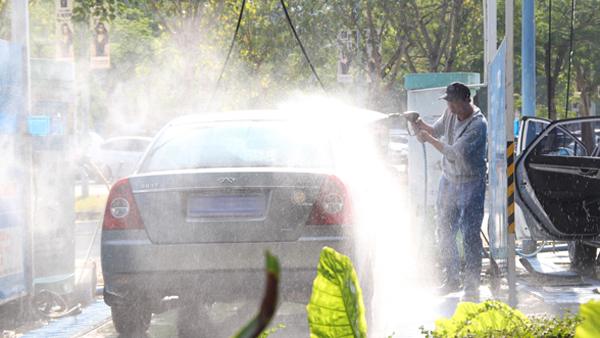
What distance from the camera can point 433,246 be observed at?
7.01 metres

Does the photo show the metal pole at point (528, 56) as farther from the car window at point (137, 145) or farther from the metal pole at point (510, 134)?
the car window at point (137, 145)

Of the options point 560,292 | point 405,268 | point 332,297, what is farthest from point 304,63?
point 332,297

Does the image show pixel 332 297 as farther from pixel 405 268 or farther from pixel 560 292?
pixel 405 268

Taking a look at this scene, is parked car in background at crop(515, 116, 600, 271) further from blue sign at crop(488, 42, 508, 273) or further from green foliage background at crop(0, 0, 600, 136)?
green foliage background at crop(0, 0, 600, 136)

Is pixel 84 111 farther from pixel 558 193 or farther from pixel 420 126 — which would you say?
pixel 558 193

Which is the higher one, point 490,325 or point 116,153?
point 490,325

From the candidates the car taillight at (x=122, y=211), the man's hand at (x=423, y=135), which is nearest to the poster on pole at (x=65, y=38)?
the man's hand at (x=423, y=135)

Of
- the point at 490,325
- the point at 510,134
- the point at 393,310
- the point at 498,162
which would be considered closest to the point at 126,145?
the point at 393,310

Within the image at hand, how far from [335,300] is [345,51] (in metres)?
19.2

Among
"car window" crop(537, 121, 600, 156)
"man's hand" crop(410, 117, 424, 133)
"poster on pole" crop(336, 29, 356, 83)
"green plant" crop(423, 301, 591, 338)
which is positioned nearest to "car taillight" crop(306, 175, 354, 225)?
"man's hand" crop(410, 117, 424, 133)

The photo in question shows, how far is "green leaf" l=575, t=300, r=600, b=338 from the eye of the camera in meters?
0.70

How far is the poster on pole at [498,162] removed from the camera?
491 centimetres

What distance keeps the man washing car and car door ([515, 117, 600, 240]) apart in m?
0.66

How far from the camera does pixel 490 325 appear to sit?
112 centimetres
